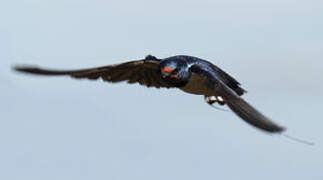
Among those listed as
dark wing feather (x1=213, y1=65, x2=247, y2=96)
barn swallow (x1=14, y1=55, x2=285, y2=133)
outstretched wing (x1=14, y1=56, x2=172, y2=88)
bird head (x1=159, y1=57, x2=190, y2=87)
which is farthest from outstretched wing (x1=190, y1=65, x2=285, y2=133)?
outstretched wing (x1=14, y1=56, x2=172, y2=88)

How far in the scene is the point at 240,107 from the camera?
15.3 metres

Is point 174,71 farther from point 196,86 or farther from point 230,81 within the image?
point 230,81

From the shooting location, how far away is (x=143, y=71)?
19453 millimetres

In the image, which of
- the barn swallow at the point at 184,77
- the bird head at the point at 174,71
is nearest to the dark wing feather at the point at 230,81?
the barn swallow at the point at 184,77

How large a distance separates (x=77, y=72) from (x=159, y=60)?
1568 millimetres

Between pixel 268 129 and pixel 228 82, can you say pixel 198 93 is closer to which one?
pixel 228 82

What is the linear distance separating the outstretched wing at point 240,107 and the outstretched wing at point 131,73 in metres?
1.68

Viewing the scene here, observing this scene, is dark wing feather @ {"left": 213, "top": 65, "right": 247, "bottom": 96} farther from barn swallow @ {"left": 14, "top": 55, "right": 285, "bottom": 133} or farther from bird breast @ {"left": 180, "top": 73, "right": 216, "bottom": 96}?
bird breast @ {"left": 180, "top": 73, "right": 216, "bottom": 96}

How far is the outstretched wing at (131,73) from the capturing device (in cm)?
1911

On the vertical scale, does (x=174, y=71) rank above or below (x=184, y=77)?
above

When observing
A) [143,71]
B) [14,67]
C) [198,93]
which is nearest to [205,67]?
[198,93]

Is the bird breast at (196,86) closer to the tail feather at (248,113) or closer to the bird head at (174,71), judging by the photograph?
the bird head at (174,71)

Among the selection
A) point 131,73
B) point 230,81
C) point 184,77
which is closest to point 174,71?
point 184,77

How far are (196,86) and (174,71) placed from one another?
67cm
